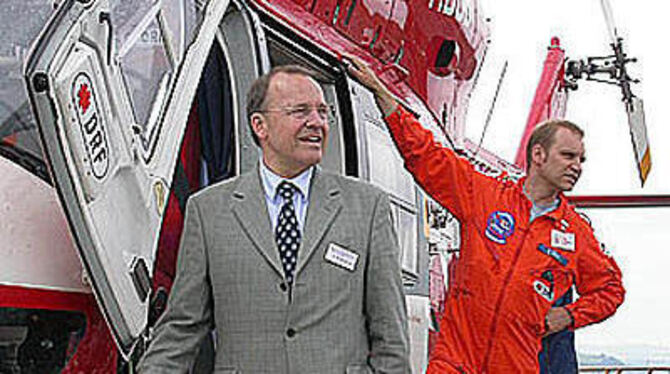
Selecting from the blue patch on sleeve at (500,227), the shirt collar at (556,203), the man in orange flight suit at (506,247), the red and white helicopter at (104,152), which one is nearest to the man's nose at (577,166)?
the man in orange flight suit at (506,247)

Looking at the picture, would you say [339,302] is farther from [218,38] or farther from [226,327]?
[218,38]

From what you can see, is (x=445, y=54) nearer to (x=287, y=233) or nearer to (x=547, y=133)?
(x=547, y=133)

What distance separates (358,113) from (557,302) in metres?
1.64

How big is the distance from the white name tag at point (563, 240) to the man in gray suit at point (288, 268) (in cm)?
112

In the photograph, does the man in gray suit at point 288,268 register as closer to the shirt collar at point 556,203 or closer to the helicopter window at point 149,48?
the helicopter window at point 149,48

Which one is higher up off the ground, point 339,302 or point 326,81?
point 326,81

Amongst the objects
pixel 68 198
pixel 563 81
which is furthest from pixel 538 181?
pixel 563 81

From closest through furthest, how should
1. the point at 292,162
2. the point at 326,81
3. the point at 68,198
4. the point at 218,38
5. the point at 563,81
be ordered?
the point at 68,198 < the point at 292,162 < the point at 218,38 < the point at 326,81 < the point at 563,81

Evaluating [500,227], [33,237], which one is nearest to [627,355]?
[500,227]

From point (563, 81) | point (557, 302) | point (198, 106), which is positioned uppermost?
point (563, 81)

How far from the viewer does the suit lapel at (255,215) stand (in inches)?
105

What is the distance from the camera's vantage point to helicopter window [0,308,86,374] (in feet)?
8.69

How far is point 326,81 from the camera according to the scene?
16.6 ft

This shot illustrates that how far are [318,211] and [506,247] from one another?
1199 mm
